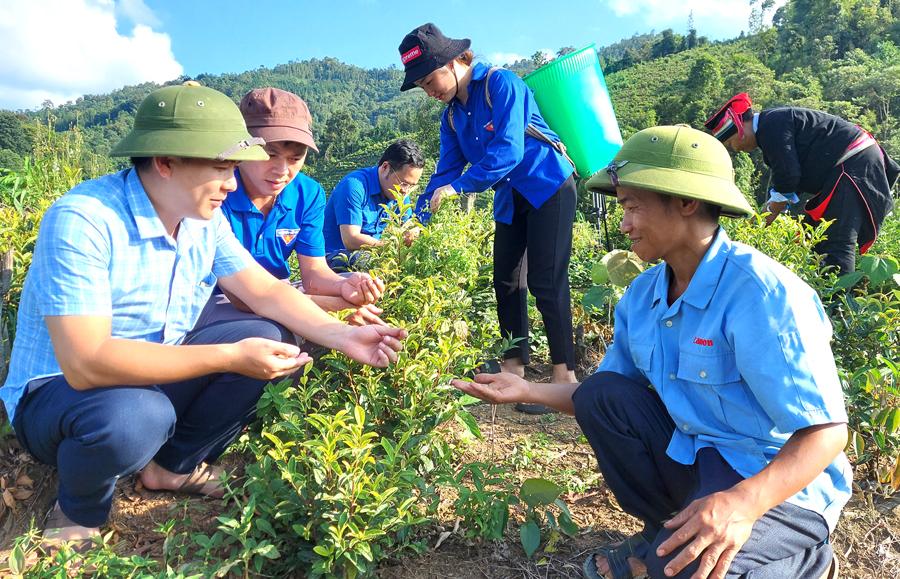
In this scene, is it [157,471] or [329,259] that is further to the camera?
[329,259]

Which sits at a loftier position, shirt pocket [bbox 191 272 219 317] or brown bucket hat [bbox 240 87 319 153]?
brown bucket hat [bbox 240 87 319 153]

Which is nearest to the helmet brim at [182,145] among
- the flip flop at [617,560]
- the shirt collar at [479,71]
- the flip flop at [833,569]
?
the flip flop at [617,560]

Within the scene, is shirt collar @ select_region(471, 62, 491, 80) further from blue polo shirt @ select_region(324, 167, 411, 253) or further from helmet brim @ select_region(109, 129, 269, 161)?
helmet brim @ select_region(109, 129, 269, 161)

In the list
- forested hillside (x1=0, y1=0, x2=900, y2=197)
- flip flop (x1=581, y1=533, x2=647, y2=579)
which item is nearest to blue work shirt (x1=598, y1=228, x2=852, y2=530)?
flip flop (x1=581, y1=533, x2=647, y2=579)

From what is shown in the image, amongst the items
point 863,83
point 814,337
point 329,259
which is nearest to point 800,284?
point 814,337

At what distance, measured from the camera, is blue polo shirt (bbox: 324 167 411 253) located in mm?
4414

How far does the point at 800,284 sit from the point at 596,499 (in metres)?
1.15

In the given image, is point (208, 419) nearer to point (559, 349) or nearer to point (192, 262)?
point (192, 262)

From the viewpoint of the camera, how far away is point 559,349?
10.7ft

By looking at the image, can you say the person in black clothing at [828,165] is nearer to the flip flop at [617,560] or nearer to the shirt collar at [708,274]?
the shirt collar at [708,274]

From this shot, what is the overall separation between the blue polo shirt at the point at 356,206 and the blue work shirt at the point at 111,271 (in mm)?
2186

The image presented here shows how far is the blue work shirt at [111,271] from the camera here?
69.2 inches

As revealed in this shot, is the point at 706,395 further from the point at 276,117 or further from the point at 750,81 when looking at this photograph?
the point at 750,81

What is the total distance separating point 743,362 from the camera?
1562 millimetres
